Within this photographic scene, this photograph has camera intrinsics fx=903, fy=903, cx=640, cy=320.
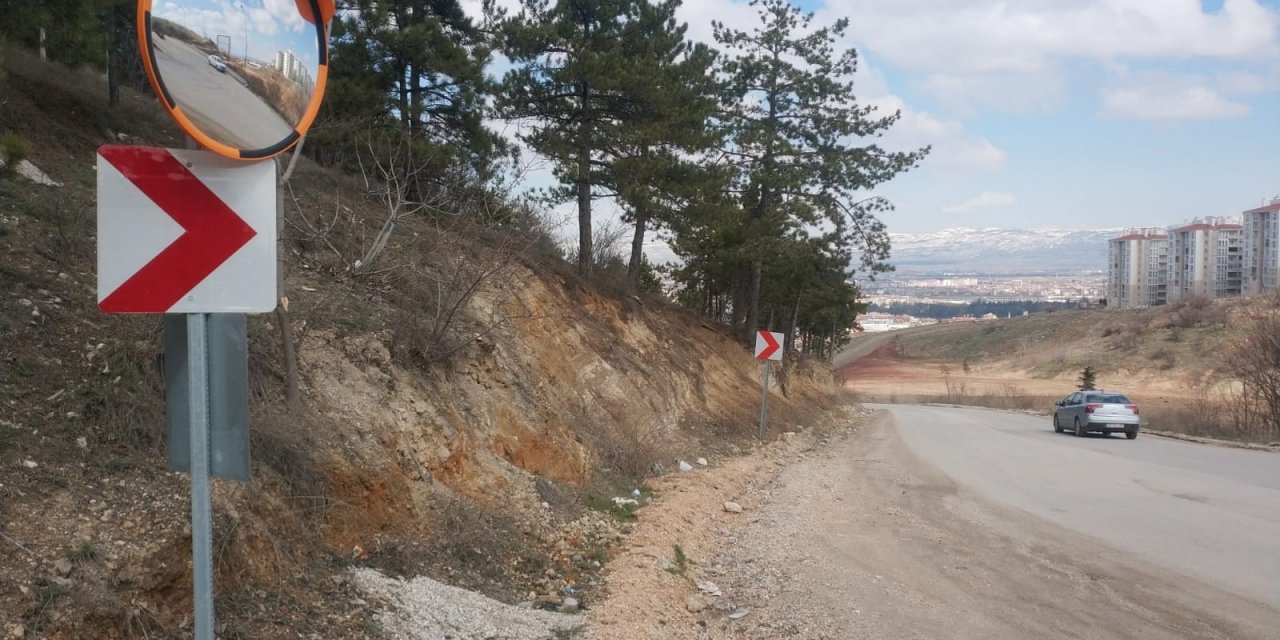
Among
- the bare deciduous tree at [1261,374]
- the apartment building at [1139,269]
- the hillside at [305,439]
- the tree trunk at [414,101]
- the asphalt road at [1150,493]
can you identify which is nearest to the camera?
the hillside at [305,439]

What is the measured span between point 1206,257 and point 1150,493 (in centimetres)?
15813

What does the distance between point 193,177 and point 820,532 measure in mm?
8787

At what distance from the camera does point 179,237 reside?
3.16m

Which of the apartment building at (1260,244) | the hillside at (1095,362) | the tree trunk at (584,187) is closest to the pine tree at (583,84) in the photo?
the tree trunk at (584,187)

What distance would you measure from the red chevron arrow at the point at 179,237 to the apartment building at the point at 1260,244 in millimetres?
144482

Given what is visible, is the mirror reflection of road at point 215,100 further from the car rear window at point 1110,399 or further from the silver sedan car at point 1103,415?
the car rear window at point 1110,399

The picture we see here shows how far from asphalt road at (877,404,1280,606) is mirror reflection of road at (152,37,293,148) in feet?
25.5

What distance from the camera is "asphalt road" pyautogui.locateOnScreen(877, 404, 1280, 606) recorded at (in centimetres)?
929

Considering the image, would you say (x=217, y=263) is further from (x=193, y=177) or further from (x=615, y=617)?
(x=615, y=617)

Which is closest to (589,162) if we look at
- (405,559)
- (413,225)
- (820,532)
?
(413,225)

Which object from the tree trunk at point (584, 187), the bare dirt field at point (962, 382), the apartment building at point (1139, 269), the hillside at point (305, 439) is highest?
the apartment building at point (1139, 269)

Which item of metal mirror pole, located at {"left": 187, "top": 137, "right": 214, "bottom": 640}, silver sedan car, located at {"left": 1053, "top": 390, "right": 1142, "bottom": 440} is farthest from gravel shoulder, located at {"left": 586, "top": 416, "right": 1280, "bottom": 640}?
silver sedan car, located at {"left": 1053, "top": 390, "right": 1142, "bottom": 440}

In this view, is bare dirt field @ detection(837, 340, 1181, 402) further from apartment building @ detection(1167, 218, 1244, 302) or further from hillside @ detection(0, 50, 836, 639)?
apartment building @ detection(1167, 218, 1244, 302)

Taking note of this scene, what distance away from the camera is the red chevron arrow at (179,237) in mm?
3111
